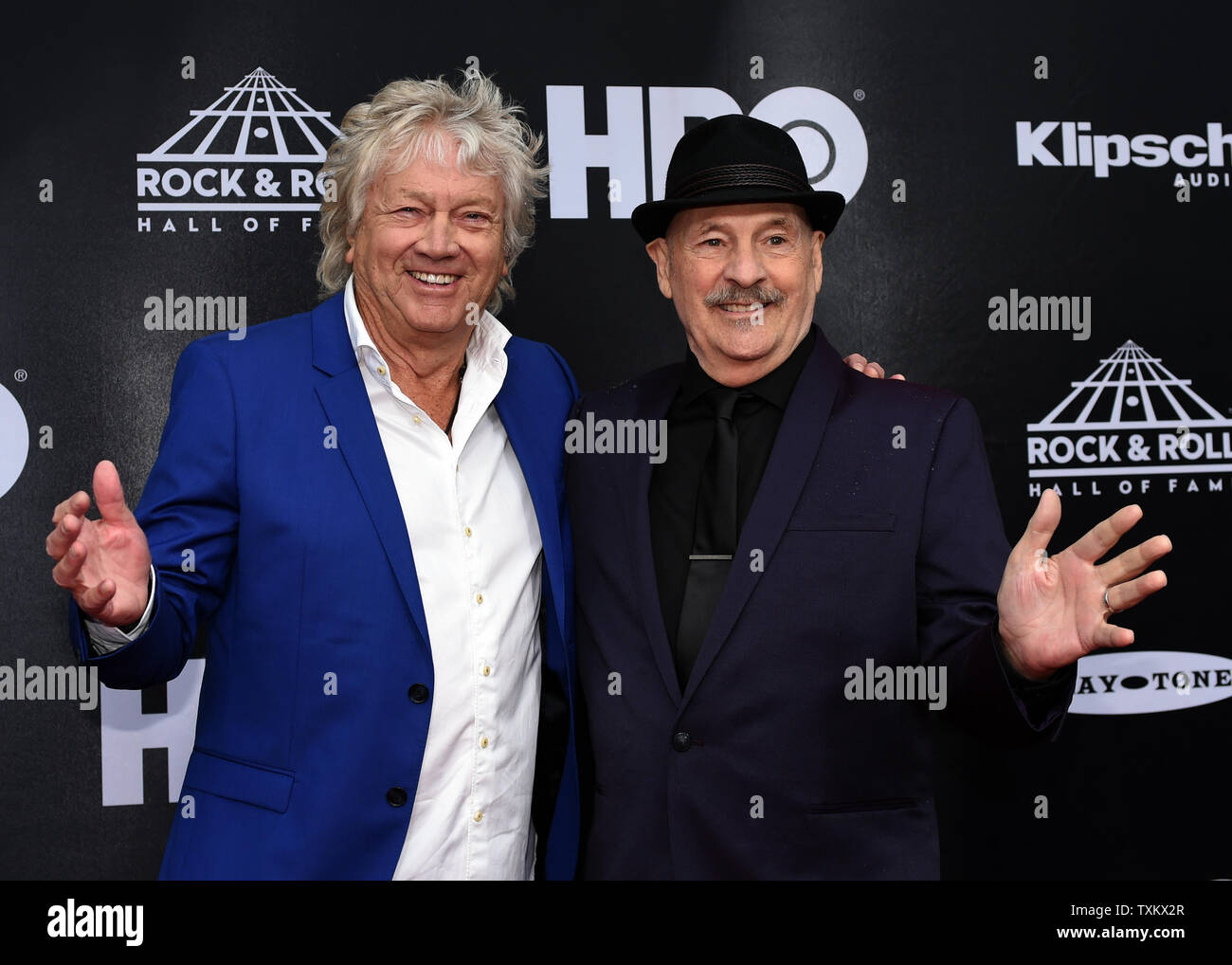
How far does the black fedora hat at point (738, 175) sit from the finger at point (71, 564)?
108cm

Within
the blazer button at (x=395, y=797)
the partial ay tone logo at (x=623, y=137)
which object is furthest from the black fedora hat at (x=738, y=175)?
the blazer button at (x=395, y=797)

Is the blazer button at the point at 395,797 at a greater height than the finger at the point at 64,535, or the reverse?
the finger at the point at 64,535

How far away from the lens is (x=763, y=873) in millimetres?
1759

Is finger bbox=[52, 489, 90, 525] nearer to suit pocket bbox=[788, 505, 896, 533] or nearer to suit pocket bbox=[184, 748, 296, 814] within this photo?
suit pocket bbox=[184, 748, 296, 814]

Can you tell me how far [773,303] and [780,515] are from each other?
387 mm

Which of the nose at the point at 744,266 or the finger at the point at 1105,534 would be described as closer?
the finger at the point at 1105,534

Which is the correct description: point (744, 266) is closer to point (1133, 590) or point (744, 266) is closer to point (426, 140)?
point (426, 140)

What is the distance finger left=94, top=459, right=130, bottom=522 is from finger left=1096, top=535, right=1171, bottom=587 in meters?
1.37

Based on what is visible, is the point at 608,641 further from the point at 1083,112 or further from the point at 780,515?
the point at 1083,112

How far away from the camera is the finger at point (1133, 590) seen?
4.55 feet

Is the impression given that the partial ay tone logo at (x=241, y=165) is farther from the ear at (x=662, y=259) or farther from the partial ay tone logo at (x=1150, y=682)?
the partial ay tone logo at (x=1150, y=682)

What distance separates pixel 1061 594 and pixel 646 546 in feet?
2.16

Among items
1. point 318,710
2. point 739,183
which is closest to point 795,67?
point 739,183

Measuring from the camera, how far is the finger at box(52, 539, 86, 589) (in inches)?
57.8
